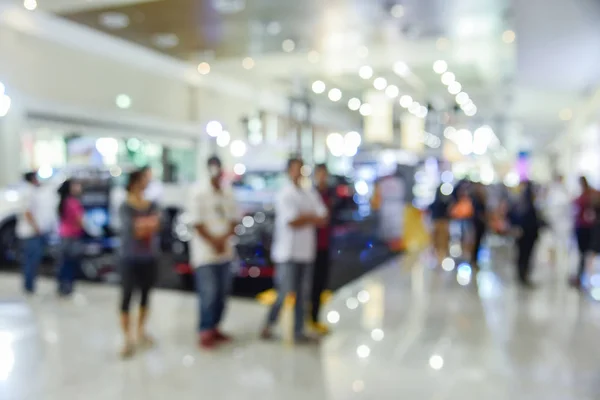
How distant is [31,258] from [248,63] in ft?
26.4

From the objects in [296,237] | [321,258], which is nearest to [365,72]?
[321,258]

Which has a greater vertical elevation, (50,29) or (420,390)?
(50,29)

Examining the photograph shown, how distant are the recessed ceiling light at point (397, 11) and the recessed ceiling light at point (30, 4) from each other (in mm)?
5204

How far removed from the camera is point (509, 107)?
772 inches

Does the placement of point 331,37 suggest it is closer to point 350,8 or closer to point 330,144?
point 350,8

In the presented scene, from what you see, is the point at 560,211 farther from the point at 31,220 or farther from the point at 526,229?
the point at 31,220

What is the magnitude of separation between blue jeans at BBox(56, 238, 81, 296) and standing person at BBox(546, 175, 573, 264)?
21.3 feet

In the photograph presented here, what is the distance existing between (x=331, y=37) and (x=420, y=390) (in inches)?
303

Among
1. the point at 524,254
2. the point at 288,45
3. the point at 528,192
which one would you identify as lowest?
the point at 524,254

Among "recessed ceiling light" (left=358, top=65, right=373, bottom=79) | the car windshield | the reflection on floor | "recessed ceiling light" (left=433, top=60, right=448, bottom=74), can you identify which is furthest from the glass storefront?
"recessed ceiling light" (left=433, top=60, right=448, bottom=74)

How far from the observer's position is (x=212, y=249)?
466 cm

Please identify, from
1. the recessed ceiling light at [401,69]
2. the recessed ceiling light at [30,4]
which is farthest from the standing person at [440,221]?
the recessed ceiling light at [30,4]

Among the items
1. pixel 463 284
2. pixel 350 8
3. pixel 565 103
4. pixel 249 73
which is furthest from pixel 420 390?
pixel 565 103

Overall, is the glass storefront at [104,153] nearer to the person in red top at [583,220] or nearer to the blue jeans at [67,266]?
the blue jeans at [67,266]
